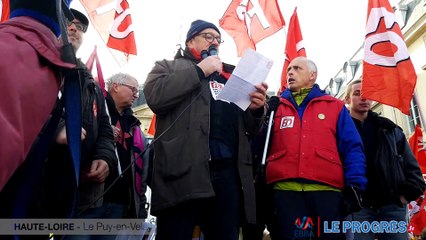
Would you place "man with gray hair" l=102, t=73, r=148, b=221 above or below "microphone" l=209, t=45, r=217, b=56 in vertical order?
below

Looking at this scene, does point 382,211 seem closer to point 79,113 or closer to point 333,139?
point 333,139

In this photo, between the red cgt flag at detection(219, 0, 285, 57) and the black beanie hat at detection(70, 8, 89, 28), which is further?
the red cgt flag at detection(219, 0, 285, 57)

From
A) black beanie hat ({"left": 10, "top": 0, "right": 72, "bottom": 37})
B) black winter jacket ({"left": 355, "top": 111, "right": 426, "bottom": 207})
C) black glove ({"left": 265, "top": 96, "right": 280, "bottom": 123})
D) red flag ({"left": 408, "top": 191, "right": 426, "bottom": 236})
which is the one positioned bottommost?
red flag ({"left": 408, "top": 191, "right": 426, "bottom": 236})

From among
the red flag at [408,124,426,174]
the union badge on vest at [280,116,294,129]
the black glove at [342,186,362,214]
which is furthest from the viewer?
the red flag at [408,124,426,174]

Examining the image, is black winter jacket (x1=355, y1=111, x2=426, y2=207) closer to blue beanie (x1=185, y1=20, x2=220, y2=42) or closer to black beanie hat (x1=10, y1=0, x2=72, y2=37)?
blue beanie (x1=185, y1=20, x2=220, y2=42)

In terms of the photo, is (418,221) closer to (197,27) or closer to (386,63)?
(386,63)

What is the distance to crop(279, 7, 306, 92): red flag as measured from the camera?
18.1 feet

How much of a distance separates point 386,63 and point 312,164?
2.11m

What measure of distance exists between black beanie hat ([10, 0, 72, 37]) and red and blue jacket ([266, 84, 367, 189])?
6.35ft

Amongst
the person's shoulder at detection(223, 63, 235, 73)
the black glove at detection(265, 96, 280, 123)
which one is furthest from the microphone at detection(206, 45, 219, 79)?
the black glove at detection(265, 96, 280, 123)

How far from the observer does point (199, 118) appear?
7.72 ft

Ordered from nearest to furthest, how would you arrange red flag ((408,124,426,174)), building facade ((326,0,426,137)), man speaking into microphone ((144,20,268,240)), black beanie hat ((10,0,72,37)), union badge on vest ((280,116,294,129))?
black beanie hat ((10,0,72,37)) < man speaking into microphone ((144,20,268,240)) < union badge on vest ((280,116,294,129)) < red flag ((408,124,426,174)) < building facade ((326,0,426,137))

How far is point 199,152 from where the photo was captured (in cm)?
221

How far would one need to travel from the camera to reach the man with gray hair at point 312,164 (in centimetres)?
256
